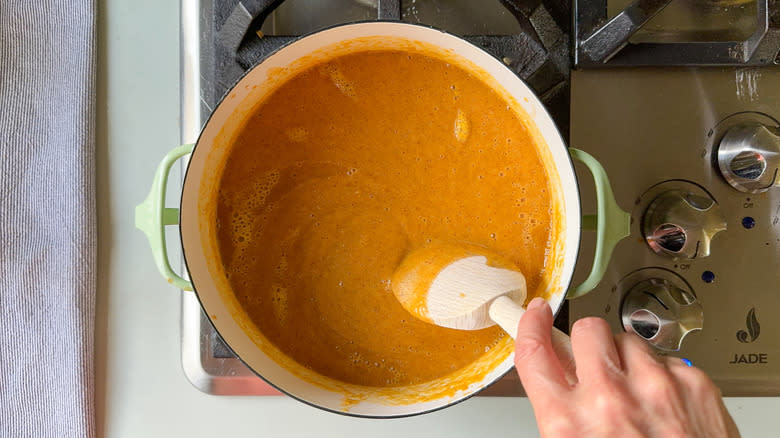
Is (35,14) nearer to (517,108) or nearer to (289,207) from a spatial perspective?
(289,207)

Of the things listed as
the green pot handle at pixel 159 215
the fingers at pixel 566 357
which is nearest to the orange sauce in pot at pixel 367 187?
the green pot handle at pixel 159 215

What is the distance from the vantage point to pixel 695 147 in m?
0.70

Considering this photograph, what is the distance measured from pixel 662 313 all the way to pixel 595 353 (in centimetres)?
27

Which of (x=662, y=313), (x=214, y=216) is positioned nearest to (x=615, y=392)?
(x=662, y=313)

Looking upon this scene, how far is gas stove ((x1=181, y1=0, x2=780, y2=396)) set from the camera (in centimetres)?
66

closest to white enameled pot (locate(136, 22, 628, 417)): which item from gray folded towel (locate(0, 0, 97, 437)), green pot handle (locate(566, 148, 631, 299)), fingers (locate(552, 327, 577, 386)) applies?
green pot handle (locate(566, 148, 631, 299))

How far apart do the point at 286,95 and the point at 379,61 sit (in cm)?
13

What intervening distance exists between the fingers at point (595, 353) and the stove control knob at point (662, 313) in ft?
0.81

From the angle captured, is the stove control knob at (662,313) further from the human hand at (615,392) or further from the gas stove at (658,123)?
the human hand at (615,392)

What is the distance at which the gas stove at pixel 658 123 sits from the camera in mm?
657

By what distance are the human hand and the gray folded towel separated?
64 centimetres

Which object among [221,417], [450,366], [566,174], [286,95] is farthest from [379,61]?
[221,417]

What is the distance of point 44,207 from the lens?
2.46 ft

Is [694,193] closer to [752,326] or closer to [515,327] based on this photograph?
[752,326]
